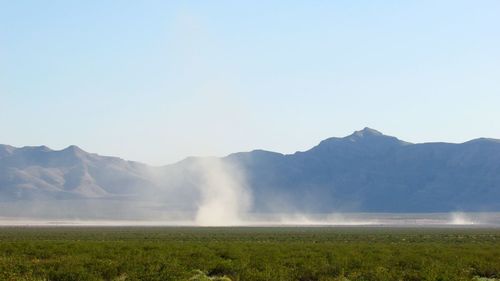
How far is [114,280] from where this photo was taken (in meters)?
29.9

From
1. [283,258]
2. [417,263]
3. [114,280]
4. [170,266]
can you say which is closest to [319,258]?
[283,258]

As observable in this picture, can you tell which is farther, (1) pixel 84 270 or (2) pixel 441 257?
(2) pixel 441 257

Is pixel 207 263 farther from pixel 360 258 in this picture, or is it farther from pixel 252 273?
pixel 360 258

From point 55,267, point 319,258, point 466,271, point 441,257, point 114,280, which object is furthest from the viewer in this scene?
point 441,257

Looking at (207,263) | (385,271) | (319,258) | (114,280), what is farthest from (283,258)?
(114,280)

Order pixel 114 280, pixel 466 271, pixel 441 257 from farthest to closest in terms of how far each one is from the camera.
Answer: pixel 441 257
pixel 466 271
pixel 114 280

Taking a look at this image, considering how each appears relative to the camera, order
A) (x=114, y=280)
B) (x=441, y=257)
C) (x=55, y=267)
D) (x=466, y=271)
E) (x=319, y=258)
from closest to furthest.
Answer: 1. (x=114, y=280)
2. (x=55, y=267)
3. (x=466, y=271)
4. (x=319, y=258)
5. (x=441, y=257)

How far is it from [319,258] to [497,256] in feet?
42.7

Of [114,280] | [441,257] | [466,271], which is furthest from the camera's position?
[441,257]

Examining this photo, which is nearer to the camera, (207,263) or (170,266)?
(170,266)

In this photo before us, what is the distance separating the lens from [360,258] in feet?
131

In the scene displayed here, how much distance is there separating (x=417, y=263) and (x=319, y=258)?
5497 millimetres

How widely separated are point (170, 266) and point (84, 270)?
153 inches

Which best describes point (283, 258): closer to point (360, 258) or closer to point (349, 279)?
point (360, 258)
